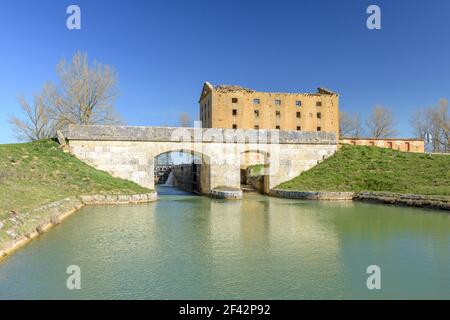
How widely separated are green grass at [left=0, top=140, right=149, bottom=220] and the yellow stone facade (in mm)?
25506

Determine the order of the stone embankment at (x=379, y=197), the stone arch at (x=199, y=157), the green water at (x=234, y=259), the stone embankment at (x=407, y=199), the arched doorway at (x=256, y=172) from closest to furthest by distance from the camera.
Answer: the green water at (x=234, y=259) < the stone embankment at (x=407, y=199) < the stone embankment at (x=379, y=197) < the stone arch at (x=199, y=157) < the arched doorway at (x=256, y=172)

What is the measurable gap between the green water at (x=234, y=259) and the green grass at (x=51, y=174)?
5256 mm

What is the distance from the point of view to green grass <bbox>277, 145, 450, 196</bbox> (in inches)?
846

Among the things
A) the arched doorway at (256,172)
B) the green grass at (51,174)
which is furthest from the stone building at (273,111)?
the green grass at (51,174)

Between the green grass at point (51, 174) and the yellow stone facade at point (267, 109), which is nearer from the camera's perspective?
the green grass at point (51, 174)

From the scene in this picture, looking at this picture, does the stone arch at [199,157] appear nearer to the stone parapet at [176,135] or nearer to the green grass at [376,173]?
the stone parapet at [176,135]

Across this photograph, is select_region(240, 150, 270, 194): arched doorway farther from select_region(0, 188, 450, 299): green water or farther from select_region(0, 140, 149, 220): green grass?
select_region(0, 188, 450, 299): green water

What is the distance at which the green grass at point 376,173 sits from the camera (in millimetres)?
21500

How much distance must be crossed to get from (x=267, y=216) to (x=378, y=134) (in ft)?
166

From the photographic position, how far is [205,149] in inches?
998

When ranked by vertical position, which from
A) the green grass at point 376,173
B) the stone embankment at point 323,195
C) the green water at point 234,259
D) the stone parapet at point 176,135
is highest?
the stone parapet at point 176,135

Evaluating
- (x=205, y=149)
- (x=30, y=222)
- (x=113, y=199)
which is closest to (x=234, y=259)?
(x=30, y=222)

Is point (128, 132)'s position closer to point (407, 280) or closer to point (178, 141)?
point (178, 141)

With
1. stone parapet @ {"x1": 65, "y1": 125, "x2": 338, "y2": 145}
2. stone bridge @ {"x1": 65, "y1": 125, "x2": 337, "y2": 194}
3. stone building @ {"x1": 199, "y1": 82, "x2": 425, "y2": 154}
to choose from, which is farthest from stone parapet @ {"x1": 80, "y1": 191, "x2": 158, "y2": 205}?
stone building @ {"x1": 199, "y1": 82, "x2": 425, "y2": 154}
